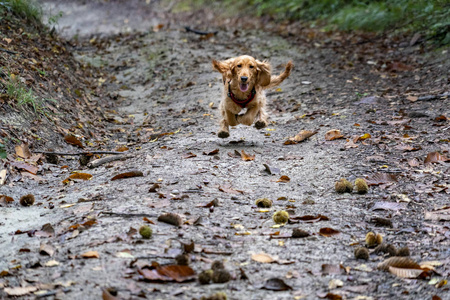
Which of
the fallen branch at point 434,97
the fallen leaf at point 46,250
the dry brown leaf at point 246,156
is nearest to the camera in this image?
the fallen leaf at point 46,250

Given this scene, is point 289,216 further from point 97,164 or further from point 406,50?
point 406,50

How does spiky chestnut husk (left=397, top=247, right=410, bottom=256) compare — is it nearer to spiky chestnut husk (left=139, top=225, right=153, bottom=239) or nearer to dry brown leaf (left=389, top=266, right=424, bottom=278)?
dry brown leaf (left=389, top=266, right=424, bottom=278)

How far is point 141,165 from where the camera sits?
4.98m

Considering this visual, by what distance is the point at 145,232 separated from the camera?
10.5 feet

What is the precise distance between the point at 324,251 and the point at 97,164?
292 cm

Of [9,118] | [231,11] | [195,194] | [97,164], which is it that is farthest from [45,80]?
[231,11]

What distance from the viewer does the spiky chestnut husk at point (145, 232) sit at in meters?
3.20

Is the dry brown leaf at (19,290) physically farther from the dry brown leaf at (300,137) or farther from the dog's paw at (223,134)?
the dry brown leaf at (300,137)

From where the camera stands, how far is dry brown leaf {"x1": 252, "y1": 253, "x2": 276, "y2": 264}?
3.09 m

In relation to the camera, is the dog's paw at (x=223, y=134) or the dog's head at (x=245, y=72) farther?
the dog's paw at (x=223, y=134)

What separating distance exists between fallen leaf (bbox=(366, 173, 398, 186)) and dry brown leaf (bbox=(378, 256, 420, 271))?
4.89 feet

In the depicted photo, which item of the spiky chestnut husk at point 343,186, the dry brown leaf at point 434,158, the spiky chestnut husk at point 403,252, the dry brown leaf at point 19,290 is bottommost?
the dry brown leaf at point 19,290

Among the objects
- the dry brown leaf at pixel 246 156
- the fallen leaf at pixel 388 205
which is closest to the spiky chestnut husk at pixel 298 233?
the fallen leaf at pixel 388 205

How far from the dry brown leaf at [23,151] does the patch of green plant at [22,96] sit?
0.82m
